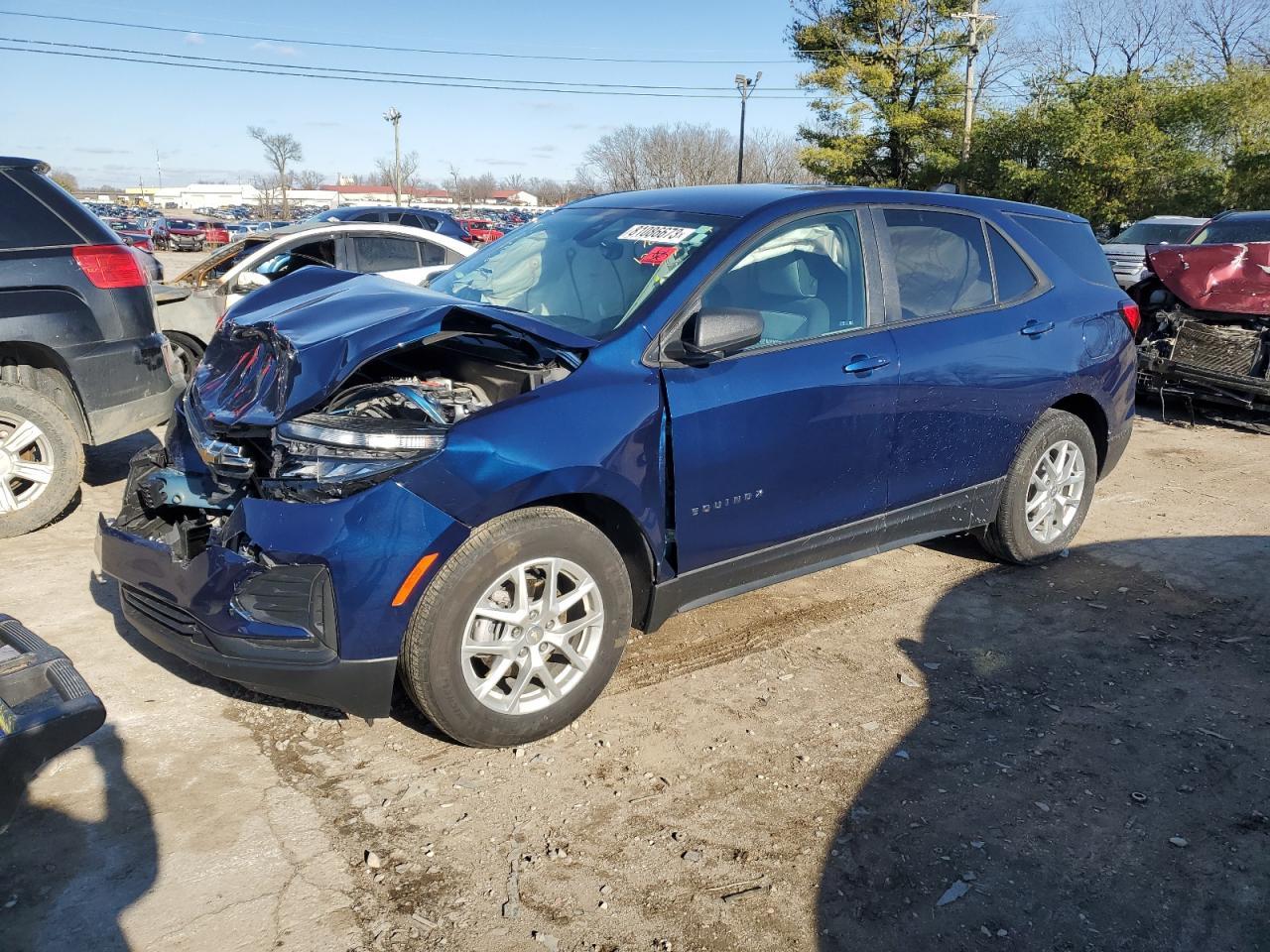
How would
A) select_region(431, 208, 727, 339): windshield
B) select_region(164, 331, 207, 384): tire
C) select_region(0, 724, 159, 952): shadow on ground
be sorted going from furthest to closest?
select_region(164, 331, 207, 384): tire < select_region(431, 208, 727, 339): windshield < select_region(0, 724, 159, 952): shadow on ground

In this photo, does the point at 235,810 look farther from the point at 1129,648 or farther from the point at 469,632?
the point at 1129,648

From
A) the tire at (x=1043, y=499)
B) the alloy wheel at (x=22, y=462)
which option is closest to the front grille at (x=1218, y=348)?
the tire at (x=1043, y=499)

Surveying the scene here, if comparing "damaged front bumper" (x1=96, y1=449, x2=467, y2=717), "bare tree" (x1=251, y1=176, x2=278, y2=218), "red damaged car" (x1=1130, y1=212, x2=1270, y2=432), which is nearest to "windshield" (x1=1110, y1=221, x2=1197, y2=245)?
"red damaged car" (x1=1130, y1=212, x2=1270, y2=432)

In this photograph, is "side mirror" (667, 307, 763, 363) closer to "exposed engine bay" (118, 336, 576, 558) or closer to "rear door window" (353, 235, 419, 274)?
"exposed engine bay" (118, 336, 576, 558)

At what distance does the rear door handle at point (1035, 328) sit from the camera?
4.63 m

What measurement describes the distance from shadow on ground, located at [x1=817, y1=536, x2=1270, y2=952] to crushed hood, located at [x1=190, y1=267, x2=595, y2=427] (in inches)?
74.2

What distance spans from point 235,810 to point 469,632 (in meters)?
0.87

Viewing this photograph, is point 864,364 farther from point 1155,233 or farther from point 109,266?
point 1155,233

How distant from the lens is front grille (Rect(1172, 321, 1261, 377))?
26.6 feet

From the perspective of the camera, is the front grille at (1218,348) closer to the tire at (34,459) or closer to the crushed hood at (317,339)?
the crushed hood at (317,339)

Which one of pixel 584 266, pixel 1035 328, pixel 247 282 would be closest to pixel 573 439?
pixel 584 266

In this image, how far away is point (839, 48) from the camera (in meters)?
28.2

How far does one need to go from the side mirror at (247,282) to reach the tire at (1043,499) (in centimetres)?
659

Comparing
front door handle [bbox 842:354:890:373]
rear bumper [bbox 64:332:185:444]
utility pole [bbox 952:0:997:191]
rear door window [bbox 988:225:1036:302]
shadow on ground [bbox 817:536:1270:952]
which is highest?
utility pole [bbox 952:0:997:191]
